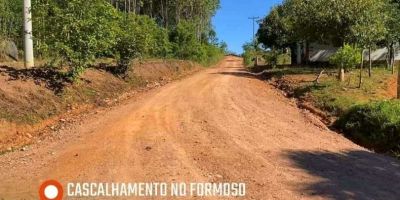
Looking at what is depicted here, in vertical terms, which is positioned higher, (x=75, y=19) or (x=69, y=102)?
(x=75, y=19)

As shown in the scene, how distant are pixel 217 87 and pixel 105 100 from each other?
5207 millimetres

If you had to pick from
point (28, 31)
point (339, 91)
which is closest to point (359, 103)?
point (339, 91)

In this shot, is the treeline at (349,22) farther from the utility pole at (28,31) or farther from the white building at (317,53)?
the utility pole at (28,31)

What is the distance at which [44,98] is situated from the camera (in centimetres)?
1322

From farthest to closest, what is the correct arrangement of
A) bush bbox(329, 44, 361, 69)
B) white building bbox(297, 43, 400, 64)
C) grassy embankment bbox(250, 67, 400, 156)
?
white building bbox(297, 43, 400, 64), bush bbox(329, 44, 361, 69), grassy embankment bbox(250, 67, 400, 156)

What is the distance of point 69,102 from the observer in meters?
14.3

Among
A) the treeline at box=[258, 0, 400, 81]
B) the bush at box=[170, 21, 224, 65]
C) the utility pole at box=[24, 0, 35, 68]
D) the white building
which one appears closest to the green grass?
the treeline at box=[258, 0, 400, 81]

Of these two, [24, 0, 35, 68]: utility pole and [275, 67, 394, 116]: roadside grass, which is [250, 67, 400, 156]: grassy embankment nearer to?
[275, 67, 394, 116]: roadside grass

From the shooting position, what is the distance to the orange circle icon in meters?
6.72

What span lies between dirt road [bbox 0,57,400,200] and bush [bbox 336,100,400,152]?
79 centimetres

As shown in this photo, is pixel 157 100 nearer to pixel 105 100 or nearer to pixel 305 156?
pixel 105 100

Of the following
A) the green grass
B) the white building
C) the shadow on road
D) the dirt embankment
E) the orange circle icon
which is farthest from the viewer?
the white building

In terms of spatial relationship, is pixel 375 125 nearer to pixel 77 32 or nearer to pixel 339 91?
pixel 339 91

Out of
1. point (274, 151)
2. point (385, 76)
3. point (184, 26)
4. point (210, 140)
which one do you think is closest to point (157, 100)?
point (210, 140)
